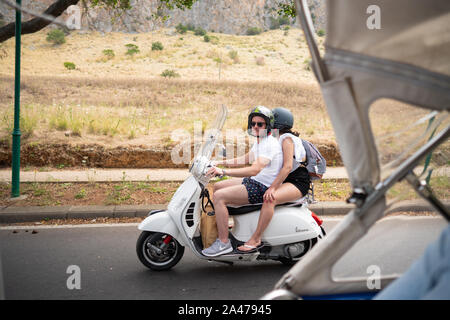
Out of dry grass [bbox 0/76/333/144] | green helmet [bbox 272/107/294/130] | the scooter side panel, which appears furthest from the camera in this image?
dry grass [bbox 0/76/333/144]

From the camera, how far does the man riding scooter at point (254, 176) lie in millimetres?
4488

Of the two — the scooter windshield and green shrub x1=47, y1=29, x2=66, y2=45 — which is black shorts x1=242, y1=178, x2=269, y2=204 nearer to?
the scooter windshield

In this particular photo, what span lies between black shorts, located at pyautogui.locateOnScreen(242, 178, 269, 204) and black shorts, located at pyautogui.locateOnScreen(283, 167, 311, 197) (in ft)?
1.04

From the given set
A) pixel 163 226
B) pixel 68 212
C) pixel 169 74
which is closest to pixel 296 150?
pixel 163 226

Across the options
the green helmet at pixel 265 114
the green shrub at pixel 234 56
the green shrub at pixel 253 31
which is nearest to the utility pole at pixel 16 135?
the green helmet at pixel 265 114

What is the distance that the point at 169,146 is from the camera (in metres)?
10.8

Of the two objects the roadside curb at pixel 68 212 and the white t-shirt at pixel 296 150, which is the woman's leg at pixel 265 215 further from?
the roadside curb at pixel 68 212

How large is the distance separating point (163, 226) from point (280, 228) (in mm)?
1193

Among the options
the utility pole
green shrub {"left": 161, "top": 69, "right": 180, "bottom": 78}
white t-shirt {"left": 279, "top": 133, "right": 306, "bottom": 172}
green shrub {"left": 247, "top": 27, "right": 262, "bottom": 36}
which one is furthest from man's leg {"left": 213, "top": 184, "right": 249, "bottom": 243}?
green shrub {"left": 247, "top": 27, "right": 262, "bottom": 36}

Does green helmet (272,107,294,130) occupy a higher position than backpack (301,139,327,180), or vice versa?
green helmet (272,107,294,130)

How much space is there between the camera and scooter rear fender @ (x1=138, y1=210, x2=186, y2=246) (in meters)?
4.48

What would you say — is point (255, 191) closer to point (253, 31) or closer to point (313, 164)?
point (313, 164)

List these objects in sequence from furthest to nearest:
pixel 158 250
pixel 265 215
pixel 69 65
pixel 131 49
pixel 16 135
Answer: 1. pixel 131 49
2. pixel 69 65
3. pixel 16 135
4. pixel 158 250
5. pixel 265 215

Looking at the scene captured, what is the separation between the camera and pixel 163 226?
14.8 feet
